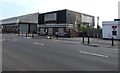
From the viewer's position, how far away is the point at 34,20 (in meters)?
63.3

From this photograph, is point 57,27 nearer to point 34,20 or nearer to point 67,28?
point 67,28

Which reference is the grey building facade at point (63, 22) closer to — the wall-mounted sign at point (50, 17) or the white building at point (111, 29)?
the wall-mounted sign at point (50, 17)

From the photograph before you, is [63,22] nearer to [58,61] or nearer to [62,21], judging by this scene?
[62,21]

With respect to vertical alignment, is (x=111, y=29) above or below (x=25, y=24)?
below

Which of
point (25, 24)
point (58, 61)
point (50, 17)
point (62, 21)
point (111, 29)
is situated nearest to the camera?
point (58, 61)

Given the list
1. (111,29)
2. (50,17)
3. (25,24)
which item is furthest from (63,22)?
(25,24)

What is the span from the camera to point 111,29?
2642cm

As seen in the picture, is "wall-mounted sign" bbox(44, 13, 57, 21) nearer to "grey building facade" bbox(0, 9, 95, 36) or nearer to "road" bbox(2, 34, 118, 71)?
"grey building facade" bbox(0, 9, 95, 36)

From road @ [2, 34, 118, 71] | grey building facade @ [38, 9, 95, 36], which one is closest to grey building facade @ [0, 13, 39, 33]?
grey building facade @ [38, 9, 95, 36]

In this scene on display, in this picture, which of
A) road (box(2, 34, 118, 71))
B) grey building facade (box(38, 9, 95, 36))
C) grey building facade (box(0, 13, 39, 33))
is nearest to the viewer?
road (box(2, 34, 118, 71))

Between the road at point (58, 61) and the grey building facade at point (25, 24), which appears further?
the grey building facade at point (25, 24)

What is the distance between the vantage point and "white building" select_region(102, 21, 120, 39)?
2536 centimetres

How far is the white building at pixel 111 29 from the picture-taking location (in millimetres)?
25359

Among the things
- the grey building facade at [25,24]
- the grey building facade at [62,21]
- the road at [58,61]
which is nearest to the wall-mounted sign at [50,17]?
the grey building facade at [62,21]
